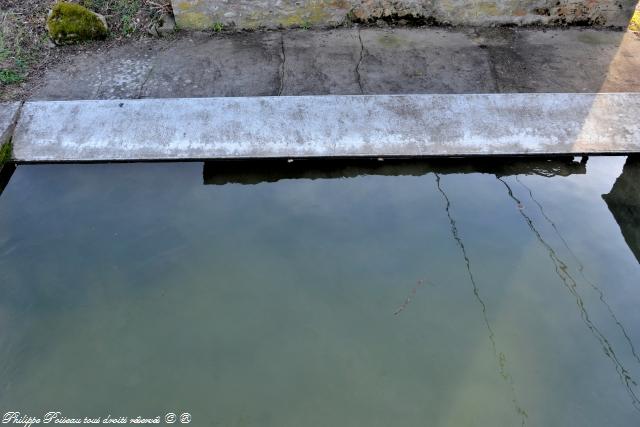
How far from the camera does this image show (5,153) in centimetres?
301

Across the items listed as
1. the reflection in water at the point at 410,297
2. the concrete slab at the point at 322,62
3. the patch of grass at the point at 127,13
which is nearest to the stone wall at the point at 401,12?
the concrete slab at the point at 322,62

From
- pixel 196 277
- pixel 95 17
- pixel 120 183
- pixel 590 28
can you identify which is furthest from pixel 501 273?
pixel 95 17

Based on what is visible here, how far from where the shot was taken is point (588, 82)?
368 centimetres

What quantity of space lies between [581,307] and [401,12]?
9.20 ft

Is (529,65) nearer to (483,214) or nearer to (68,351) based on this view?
(483,214)

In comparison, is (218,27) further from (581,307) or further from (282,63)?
(581,307)

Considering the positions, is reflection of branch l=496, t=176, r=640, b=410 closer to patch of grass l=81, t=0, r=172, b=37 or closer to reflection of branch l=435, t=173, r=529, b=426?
reflection of branch l=435, t=173, r=529, b=426

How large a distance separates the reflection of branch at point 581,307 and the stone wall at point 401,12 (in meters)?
1.96

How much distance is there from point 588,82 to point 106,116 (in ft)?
11.1

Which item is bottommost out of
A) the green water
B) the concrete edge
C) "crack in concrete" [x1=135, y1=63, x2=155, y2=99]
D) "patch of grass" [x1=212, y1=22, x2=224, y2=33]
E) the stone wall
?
the green water

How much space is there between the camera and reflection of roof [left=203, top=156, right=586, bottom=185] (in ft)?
10.0

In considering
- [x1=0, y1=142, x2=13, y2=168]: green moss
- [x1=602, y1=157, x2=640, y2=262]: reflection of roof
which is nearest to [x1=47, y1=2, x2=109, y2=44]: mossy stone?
[x1=0, y1=142, x2=13, y2=168]: green moss

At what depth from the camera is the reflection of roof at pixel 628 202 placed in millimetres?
2791

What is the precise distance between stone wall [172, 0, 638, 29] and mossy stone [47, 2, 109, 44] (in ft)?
2.06
